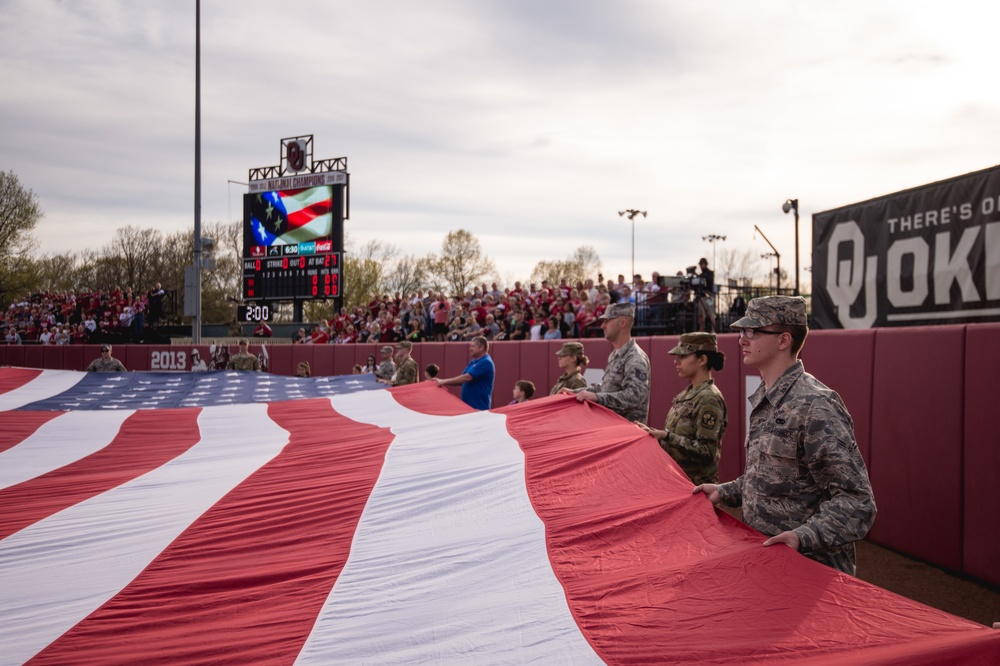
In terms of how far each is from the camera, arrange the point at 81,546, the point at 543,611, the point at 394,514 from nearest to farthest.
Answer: the point at 543,611
the point at 81,546
the point at 394,514

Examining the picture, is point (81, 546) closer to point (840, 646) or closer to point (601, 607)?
point (601, 607)

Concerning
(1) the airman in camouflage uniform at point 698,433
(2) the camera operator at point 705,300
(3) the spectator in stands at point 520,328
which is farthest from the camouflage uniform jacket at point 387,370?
(1) the airman in camouflage uniform at point 698,433

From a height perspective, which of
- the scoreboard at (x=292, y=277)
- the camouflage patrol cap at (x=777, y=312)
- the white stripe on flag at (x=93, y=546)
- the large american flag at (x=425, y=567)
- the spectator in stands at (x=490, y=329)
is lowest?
the white stripe on flag at (x=93, y=546)

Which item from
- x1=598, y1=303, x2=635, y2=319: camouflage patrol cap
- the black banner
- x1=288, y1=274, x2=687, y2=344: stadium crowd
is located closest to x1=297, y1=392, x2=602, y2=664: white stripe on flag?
x1=598, y1=303, x2=635, y2=319: camouflage patrol cap

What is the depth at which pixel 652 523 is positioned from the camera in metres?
3.01

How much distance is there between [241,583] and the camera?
8.50ft

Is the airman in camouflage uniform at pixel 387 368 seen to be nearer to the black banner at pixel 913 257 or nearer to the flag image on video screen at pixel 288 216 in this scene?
the black banner at pixel 913 257

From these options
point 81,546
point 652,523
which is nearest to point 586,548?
point 652,523

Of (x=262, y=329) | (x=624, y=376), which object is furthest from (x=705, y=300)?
(x=262, y=329)

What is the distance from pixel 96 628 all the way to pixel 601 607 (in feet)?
4.95

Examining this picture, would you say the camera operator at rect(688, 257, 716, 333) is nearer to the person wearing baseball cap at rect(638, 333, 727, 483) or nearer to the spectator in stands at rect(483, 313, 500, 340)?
the spectator in stands at rect(483, 313, 500, 340)

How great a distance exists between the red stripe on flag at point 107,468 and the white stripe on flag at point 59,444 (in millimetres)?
77

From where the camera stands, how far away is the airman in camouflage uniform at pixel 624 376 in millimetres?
5168

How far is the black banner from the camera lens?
235 inches
